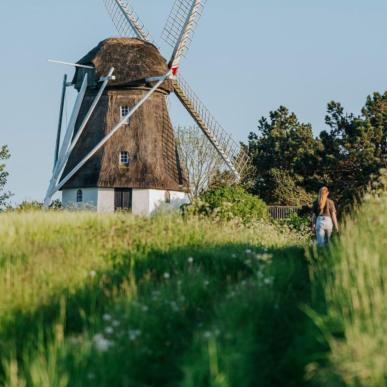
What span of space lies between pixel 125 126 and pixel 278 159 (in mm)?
27480

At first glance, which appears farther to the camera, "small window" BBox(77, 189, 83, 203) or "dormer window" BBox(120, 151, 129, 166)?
"small window" BBox(77, 189, 83, 203)

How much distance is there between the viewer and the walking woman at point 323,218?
1645 centimetres

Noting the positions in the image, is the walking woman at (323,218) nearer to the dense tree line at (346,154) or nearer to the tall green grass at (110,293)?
the tall green grass at (110,293)

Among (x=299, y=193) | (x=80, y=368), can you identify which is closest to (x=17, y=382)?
(x=80, y=368)

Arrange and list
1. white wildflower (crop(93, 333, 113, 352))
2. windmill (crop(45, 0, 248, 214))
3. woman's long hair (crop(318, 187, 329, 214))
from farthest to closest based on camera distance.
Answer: windmill (crop(45, 0, 248, 214)), woman's long hair (crop(318, 187, 329, 214)), white wildflower (crop(93, 333, 113, 352))

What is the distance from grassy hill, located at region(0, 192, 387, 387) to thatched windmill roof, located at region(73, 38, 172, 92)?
86.0 feet

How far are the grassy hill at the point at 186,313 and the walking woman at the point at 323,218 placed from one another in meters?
3.95

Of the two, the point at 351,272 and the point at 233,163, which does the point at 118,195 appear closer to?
the point at 233,163

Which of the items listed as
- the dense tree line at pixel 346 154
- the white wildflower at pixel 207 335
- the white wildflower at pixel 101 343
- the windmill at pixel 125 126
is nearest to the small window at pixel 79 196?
the windmill at pixel 125 126

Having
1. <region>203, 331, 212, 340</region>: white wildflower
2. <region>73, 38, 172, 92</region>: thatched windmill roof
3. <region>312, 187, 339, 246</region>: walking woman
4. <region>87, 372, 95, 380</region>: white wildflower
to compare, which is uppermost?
<region>73, 38, 172, 92</region>: thatched windmill roof

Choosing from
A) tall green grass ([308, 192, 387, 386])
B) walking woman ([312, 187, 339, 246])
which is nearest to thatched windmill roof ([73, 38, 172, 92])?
walking woman ([312, 187, 339, 246])

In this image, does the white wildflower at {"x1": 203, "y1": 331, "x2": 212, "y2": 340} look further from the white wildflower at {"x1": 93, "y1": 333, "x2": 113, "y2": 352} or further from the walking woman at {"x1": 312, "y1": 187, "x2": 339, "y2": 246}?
the walking woman at {"x1": 312, "y1": 187, "x2": 339, "y2": 246}

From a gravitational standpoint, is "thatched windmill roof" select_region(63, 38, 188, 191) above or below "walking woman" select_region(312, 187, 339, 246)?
above

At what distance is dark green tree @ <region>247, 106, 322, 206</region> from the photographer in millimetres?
61156
